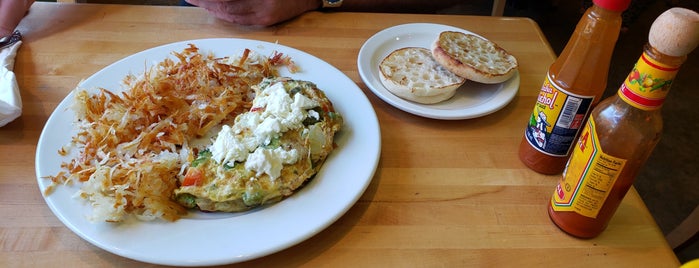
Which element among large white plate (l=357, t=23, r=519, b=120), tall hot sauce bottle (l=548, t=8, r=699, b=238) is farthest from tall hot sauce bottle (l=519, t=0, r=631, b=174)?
large white plate (l=357, t=23, r=519, b=120)

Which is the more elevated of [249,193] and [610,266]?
[249,193]

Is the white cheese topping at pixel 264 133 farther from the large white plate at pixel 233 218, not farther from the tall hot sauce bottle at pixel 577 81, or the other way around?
the tall hot sauce bottle at pixel 577 81

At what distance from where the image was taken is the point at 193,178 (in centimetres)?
96

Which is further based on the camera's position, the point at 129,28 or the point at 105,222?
the point at 129,28

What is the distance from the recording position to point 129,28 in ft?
5.12

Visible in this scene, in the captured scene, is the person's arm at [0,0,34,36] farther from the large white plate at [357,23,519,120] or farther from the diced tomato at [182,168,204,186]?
the large white plate at [357,23,519,120]

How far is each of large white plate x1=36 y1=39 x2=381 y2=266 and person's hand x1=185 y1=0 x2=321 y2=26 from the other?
0.56 metres

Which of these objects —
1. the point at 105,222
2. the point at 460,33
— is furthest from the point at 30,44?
the point at 460,33

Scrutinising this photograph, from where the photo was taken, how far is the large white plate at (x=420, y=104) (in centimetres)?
124

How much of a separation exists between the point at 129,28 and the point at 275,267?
3.44 feet

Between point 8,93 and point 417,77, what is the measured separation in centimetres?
102

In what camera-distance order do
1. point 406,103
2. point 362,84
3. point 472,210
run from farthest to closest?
point 362,84 < point 406,103 < point 472,210

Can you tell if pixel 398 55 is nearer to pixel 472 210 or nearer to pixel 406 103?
pixel 406 103

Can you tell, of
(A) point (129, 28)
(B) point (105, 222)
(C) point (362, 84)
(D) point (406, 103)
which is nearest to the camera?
(B) point (105, 222)
